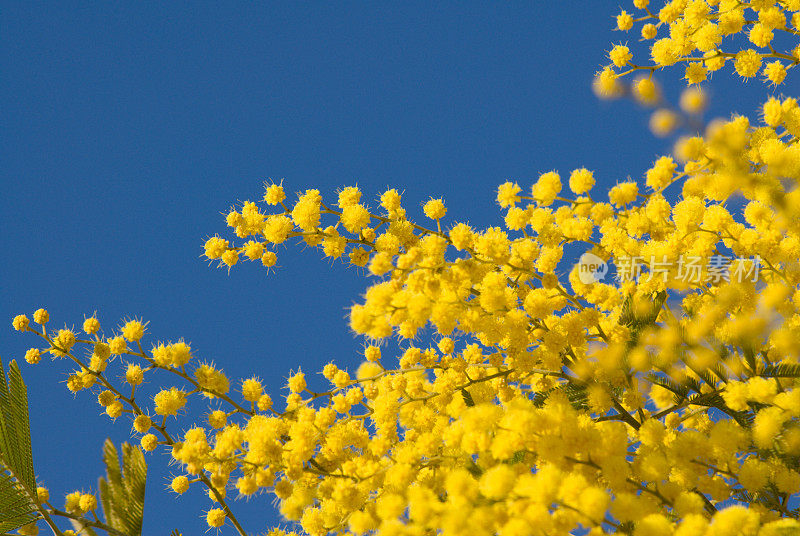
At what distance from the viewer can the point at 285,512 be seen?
13.2 ft

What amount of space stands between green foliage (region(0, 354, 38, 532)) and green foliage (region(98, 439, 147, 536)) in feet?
2.26

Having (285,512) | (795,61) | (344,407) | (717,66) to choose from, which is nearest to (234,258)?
(344,407)

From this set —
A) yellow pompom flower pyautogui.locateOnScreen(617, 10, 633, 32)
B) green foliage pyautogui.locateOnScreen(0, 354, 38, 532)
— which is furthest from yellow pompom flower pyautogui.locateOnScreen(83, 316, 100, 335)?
yellow pompom flower pyautogui.locateOnScreen(617, 10, 633, 32)

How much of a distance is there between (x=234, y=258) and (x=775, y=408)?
3383 mm

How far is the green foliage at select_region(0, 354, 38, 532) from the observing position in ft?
13.9

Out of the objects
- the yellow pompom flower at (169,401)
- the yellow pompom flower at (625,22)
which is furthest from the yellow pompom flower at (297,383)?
the yellow pompom flower at (625,22)

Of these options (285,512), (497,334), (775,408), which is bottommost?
(775,408)

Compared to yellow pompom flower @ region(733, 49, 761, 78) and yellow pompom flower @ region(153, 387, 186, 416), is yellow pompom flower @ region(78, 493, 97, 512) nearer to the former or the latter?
yellow pompom flower @ region(153, 387, 186, 416)

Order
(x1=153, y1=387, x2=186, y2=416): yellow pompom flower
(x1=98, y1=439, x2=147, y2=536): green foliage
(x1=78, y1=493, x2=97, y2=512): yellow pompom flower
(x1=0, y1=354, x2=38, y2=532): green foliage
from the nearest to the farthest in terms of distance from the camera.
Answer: (x1=0, y1=354, x2=38, y2=532): green foliage, (x1=153, y1=387, x2=186, y2=416): yellow pompom flower, (x1=78, y1=493, x2=97, y2=512): yellow pompom flower, (x1=98, y1=439, x2=147, y2=536): green foliage

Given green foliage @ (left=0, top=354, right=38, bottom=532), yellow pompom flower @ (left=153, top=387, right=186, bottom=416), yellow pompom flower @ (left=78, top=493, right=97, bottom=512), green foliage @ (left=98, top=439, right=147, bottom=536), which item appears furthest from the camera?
green foliage @ (left=98, top=439, right=147, bottom=536)

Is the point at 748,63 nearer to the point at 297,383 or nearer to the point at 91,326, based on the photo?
the point at 297,383

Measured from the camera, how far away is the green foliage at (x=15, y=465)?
4.22 metres

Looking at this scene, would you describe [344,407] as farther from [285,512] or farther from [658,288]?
[658,288]

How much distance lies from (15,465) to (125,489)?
1034mm
